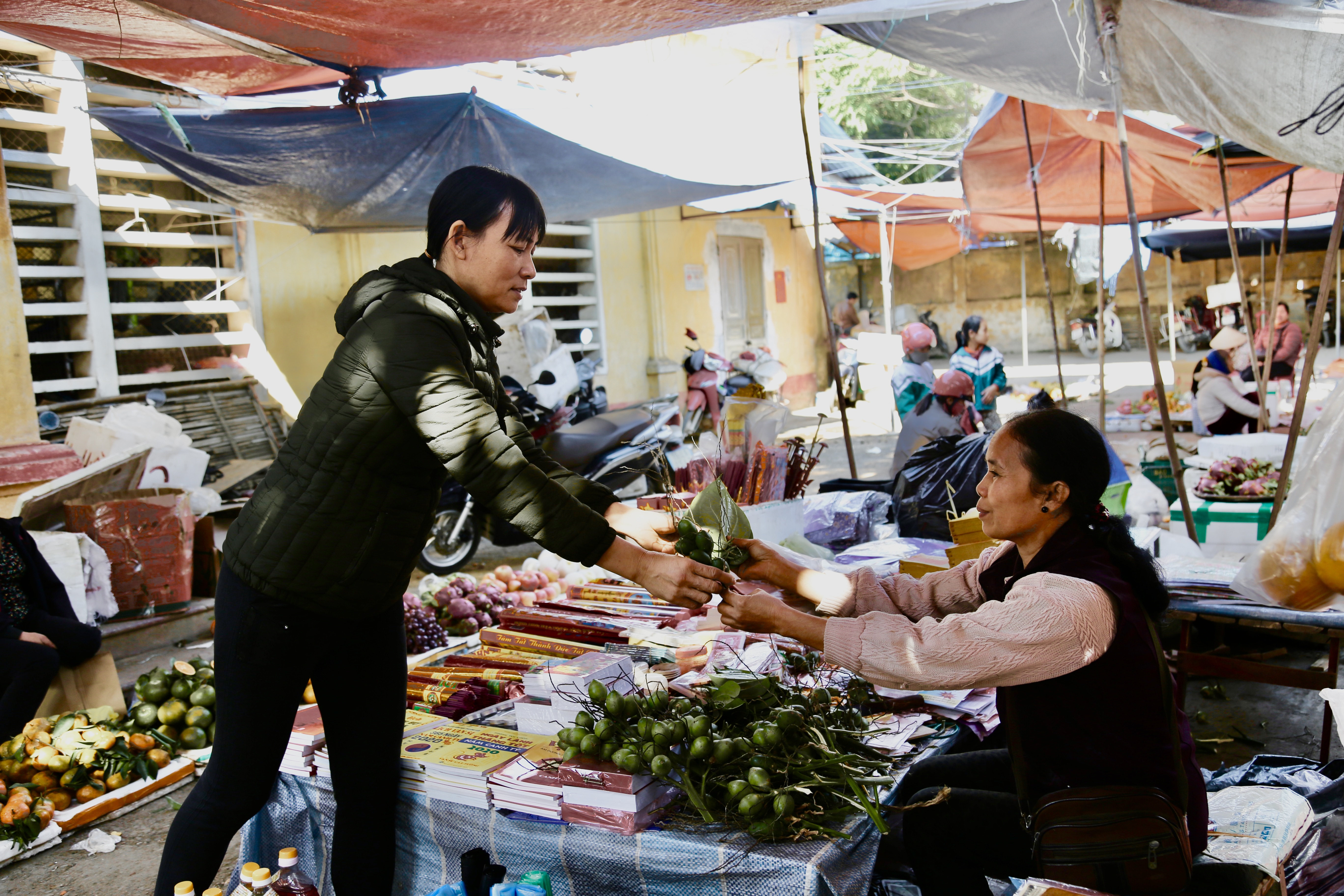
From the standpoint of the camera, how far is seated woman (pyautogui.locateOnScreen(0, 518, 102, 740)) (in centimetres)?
375

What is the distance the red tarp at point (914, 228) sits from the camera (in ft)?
40.8

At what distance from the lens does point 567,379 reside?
24.9 feet

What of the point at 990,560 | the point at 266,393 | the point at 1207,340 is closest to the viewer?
the point at 990,560

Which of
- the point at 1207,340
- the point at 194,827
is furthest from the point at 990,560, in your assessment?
the point at 1207,340

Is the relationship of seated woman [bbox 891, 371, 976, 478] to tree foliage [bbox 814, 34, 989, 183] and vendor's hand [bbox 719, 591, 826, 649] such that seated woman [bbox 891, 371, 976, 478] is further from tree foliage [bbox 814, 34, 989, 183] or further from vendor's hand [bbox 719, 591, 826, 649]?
tree foliage [bbox 814, 34, 989, 183]

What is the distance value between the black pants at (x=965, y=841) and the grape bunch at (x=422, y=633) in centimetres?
285

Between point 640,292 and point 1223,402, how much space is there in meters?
6.53

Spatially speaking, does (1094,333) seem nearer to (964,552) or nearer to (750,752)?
(964,552)

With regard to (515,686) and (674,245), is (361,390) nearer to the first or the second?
(515,686)

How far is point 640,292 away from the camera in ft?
39.0

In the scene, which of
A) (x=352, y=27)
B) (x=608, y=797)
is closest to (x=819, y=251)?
(x=352, y=27)

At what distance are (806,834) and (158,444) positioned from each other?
5.59 metres


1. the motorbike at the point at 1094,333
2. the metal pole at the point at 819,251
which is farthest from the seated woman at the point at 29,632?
the motorbike at the point at 1094,333

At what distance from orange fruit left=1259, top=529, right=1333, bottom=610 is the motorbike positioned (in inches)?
729
